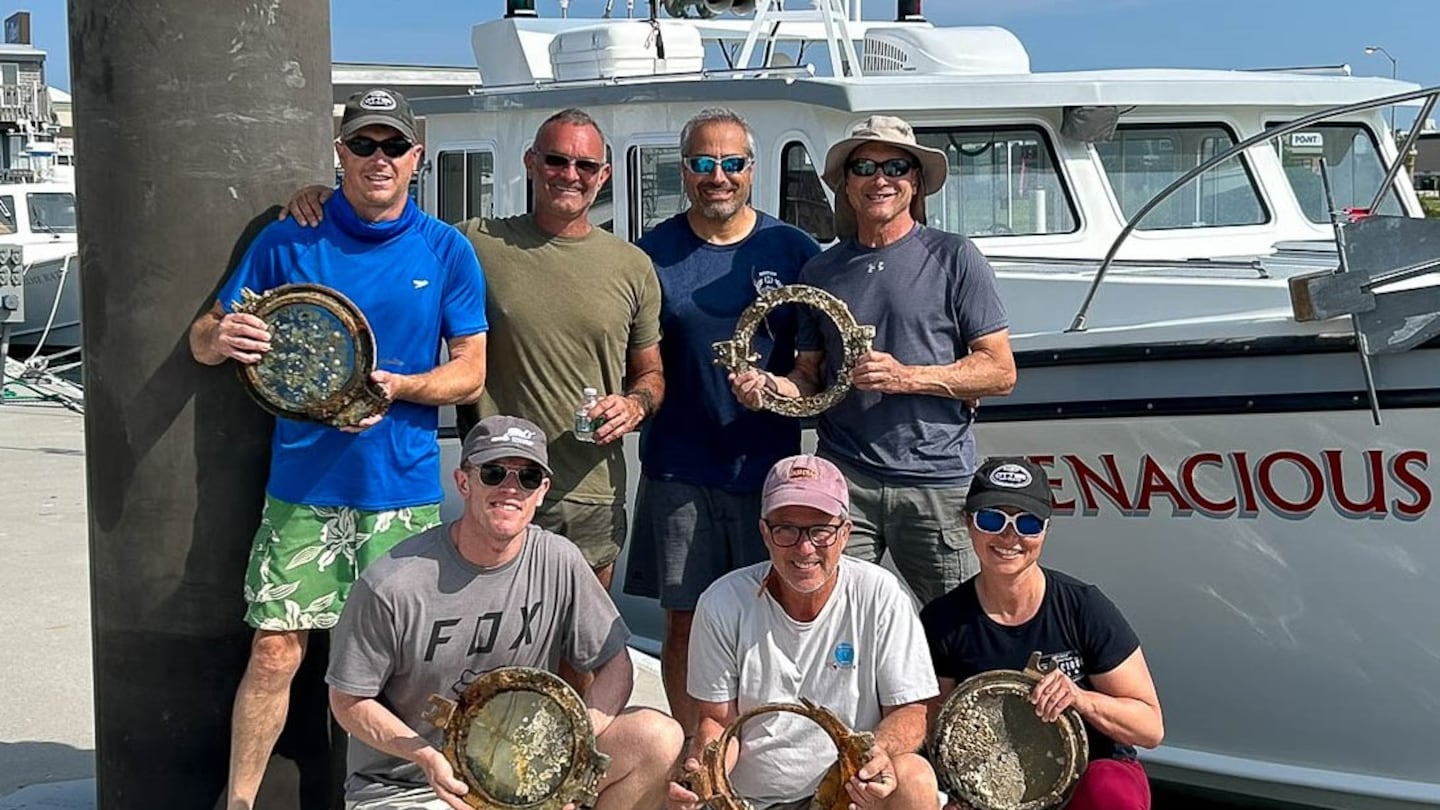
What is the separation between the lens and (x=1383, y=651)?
15.2 feet

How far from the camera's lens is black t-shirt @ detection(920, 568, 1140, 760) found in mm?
3500

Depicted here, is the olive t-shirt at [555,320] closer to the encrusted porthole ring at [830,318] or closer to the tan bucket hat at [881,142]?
the encrusted porthole ring at [830,318]

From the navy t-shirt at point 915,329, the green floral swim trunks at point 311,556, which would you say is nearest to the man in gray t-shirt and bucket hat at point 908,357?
the navy t-shirt at point 915,329

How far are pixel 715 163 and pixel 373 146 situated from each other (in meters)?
0.89

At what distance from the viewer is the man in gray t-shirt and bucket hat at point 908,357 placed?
12.9 ft

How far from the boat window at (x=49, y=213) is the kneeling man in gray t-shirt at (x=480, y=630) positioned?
794 inches

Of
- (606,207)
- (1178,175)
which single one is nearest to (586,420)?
(606,207)

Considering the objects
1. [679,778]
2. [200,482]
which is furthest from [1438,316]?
[200,482]

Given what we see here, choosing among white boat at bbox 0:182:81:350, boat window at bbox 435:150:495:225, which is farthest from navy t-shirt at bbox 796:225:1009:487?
white boat at bbox 0:182:81:350

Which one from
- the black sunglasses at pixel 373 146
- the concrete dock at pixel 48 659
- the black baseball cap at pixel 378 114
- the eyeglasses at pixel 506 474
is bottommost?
the concrete dock at pixel 48 659

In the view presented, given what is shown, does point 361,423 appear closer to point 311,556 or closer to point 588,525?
point 311,556

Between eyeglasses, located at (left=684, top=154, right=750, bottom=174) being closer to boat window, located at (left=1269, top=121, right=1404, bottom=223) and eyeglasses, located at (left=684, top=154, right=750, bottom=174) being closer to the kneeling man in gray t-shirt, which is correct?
the kneeling man in gray t-shirt

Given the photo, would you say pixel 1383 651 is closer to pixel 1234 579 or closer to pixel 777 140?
pixel 1234 579

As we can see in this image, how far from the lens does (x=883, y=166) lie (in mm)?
3955
